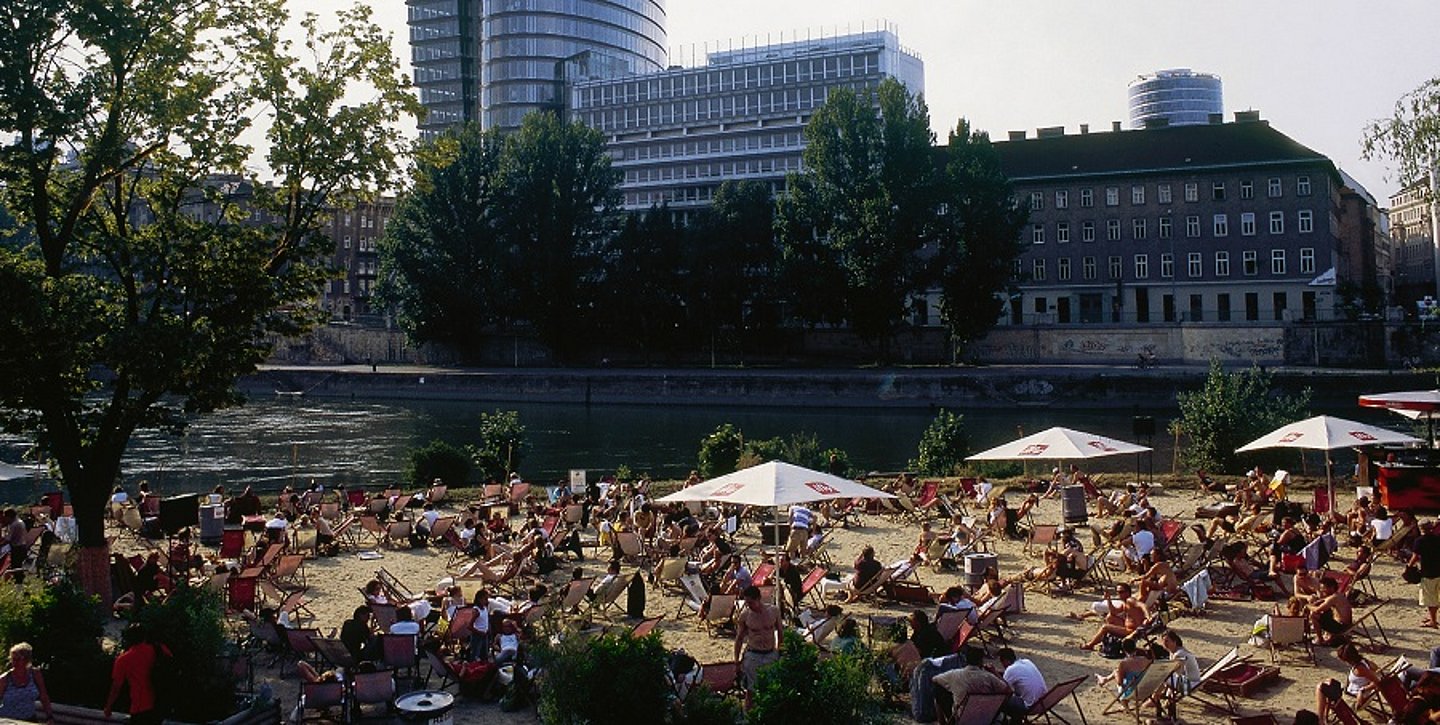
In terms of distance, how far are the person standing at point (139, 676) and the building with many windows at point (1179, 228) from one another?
225 ft

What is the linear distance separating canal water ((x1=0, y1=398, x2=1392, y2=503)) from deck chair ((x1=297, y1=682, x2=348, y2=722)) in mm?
21271

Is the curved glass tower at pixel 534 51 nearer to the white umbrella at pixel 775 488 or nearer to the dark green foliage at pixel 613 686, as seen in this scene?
the white umbrella at pixel 775 488

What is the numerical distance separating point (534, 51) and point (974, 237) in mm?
87318

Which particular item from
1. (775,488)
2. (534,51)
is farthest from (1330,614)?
(534,51)

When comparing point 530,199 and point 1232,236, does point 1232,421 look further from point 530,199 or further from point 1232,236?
point 530,199

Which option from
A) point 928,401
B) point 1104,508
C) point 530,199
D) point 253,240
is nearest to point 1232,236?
point 928,401

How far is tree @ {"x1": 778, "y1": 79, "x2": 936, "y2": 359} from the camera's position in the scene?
6956 centimetres

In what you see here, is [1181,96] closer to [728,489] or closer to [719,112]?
[719,112]

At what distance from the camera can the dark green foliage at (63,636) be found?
1080cm

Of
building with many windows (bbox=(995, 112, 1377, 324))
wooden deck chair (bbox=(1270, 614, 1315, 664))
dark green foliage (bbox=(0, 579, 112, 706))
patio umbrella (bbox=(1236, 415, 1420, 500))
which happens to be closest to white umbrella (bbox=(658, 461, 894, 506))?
wooden deck chair (bbox=(1270, 614, 1315, 664))

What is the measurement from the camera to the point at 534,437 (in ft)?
179

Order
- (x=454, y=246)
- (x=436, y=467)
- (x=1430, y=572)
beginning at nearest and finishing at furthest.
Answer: (x=1430, y=572) → (x=436, y=467) → (x=454, y=246)

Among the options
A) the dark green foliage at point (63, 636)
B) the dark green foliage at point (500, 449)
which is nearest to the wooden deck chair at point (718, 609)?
the dark green foliage at point (63, 636)

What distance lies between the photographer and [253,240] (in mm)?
15156
